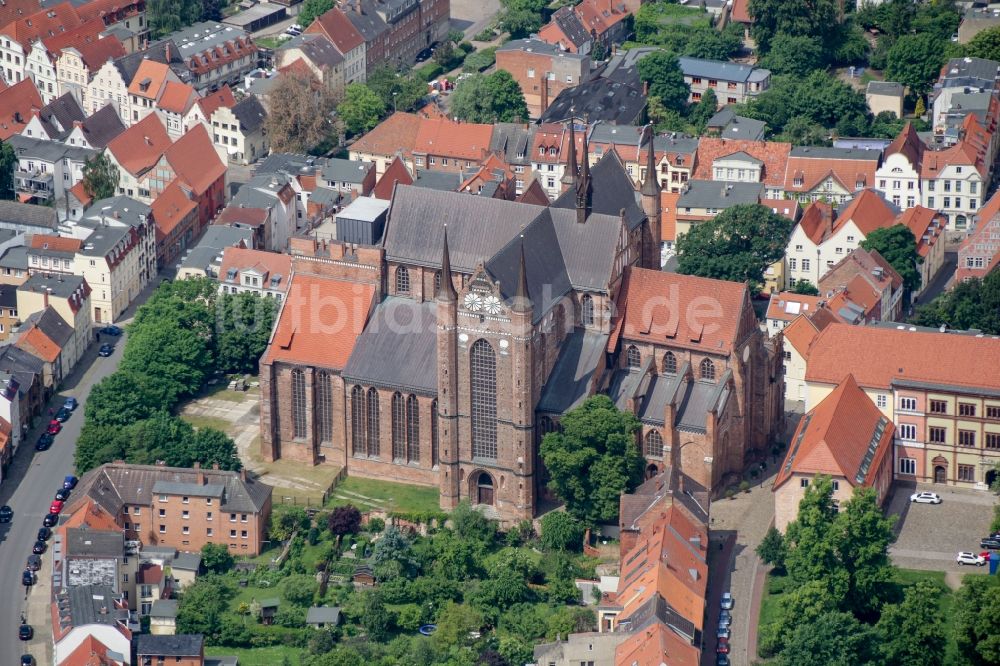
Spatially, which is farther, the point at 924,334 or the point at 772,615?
the point at 924,334

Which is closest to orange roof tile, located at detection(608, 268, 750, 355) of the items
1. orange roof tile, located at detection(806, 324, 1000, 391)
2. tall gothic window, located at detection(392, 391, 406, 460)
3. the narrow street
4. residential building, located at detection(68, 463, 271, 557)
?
orange roof tile, located at detection(806, 324, 1000, 391)

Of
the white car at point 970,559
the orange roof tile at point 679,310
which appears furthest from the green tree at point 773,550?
the orange roof tile at point 679,310

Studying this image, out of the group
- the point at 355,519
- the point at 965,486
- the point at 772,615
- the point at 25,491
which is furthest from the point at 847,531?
the point at 25,491

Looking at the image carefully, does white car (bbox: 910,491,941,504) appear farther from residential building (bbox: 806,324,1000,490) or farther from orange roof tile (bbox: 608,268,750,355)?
orange roof tile (bbox: 608,268,750,355)

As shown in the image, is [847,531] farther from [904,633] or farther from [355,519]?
[355,519]

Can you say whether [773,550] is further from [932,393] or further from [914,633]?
[932,393]

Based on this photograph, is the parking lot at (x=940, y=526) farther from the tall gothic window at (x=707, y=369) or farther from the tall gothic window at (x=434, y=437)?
the tall gothic window at (x=434, y=437)
